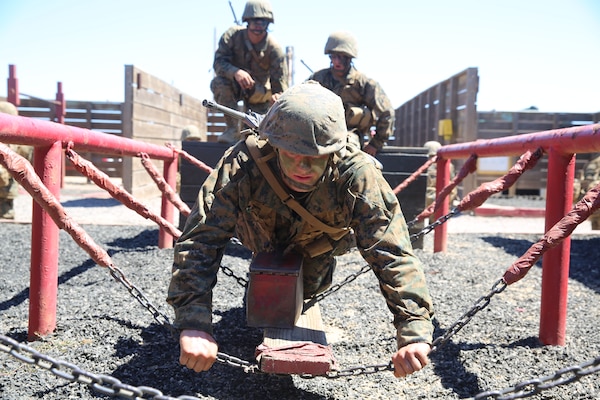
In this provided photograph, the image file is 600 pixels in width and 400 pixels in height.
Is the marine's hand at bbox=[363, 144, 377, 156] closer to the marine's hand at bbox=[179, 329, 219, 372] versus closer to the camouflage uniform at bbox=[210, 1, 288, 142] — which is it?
the camouflage uniform at bbox=[210, 1, 288, 142]

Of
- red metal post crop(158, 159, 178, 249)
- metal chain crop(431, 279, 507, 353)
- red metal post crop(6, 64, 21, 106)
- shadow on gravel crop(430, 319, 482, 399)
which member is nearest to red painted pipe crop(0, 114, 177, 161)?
red metal post crop(158, 159, 178, 249)

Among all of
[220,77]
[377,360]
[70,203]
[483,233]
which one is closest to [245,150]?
[377,360]

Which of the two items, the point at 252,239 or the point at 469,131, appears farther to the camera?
the point at 469,131

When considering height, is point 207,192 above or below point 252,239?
above

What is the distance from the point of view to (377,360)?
2977 millimetres

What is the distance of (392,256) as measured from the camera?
217 centimetres

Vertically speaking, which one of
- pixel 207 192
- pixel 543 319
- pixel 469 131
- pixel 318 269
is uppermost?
pixel 469 131

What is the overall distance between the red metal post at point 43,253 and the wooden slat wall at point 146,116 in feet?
25.5

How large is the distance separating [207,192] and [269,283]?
0.53m

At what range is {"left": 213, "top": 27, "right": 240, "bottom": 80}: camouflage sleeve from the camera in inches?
251

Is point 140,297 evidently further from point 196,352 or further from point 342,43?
point 342,43

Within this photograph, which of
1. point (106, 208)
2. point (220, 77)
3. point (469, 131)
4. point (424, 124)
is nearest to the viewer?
point (220, 77)

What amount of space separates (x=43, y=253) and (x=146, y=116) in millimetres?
9009

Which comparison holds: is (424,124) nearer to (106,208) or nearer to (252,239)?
(106,208)
